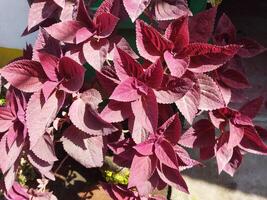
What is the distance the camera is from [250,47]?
162 centimetres

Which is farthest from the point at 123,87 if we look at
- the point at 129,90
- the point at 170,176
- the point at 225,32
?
the point at 225,32

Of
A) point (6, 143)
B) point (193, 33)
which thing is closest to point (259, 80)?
point (193, 33)

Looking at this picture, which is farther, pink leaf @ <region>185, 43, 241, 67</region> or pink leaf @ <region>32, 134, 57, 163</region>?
pink leaf @ <region>32, 134, 57, 163</region>

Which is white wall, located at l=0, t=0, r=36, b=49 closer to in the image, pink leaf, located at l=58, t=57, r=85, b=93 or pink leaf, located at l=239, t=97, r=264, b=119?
pink leaf, located at l=58, t=57, r=85, b=93

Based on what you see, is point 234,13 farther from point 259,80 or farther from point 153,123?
point 153,123

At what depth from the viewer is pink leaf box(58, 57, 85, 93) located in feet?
4.49

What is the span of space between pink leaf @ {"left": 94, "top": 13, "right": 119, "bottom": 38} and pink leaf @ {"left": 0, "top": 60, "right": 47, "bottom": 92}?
221 mm

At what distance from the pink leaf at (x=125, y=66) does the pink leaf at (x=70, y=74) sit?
0.11 metres

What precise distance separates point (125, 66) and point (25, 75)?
0.31 metres

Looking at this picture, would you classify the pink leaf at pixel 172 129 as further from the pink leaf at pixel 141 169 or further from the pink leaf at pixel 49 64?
the pink leaf at pixel 49 64

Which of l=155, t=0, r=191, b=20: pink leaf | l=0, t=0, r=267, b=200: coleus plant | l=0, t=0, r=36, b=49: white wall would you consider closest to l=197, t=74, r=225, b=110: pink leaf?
l=0, t=0, r=267, b=200: coleus plant

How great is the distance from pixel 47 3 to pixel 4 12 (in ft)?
2.90

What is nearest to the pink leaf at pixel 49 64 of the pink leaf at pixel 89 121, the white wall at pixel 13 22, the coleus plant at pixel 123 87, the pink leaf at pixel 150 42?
the coleus plant at pixel 123 87

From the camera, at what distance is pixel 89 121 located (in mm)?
1412
